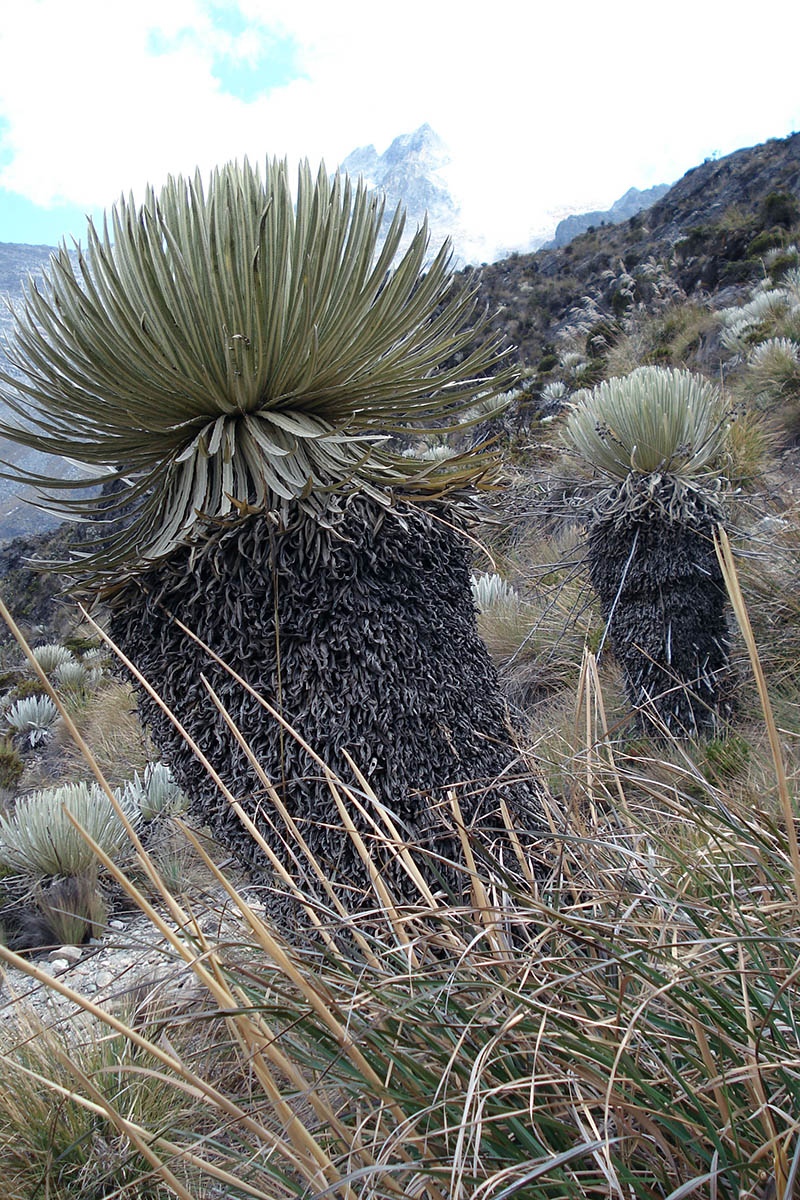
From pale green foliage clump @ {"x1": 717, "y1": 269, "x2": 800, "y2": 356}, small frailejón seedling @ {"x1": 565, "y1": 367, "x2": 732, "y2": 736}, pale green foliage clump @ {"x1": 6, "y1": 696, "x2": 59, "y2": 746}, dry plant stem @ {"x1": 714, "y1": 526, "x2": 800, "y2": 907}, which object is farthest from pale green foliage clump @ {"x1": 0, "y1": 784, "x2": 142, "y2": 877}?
pale green foliage clump @ {"x1": 717, "y1": 269, "x2": 800, "y2": 356}

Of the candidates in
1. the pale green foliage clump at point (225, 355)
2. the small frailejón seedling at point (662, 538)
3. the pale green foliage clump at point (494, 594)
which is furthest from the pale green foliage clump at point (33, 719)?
the pale green foliage clump at point (225, 355)

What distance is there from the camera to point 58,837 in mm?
4125

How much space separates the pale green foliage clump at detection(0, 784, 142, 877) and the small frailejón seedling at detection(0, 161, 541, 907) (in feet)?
8.85

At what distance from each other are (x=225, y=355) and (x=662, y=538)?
2448mm

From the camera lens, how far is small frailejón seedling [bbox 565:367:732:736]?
349 cm

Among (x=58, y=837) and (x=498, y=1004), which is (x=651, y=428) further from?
(x=58, y=837)

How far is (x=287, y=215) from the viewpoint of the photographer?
182cm

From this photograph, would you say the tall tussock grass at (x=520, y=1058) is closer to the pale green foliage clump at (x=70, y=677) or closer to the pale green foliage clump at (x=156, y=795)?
the pale green foliage clump at (x=156, y=795)

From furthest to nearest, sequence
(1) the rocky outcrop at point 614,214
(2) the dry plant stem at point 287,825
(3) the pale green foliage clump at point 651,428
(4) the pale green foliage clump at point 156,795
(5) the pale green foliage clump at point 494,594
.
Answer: (1) the rocky outcrop at point 614,214 → (5) the pale green foliage clump at point 494,594 → (4) the pale green foliage clump at point 156,795 → (3) the pale green foliage clump at point 651,428 → (2) the dry plant stem at point 287,825

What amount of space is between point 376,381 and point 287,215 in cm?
44

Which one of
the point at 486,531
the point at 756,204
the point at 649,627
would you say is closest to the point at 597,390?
the point at 649,627

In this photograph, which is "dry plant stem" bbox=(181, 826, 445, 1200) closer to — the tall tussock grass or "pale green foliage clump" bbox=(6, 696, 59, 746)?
the tall tussock grass

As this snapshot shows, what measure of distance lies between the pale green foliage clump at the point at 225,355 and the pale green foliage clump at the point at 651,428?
74.4 inches

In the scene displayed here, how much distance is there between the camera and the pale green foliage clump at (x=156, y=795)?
482 cm
